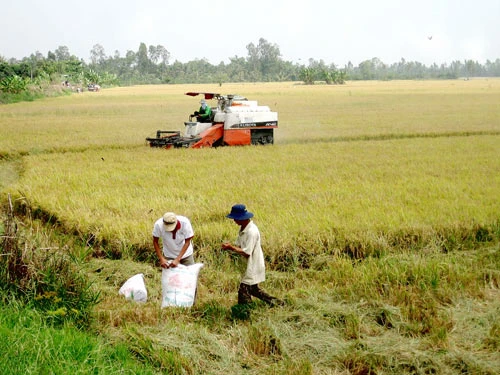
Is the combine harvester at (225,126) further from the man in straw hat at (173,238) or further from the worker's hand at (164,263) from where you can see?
the worker's hand at (164,263)

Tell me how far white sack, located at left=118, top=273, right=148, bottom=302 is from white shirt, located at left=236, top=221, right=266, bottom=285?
100 centimetres

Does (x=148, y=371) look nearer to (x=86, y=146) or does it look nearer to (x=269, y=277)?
(x=269, y=277)

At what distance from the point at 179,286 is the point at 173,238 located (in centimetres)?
47

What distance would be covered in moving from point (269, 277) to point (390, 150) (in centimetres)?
889

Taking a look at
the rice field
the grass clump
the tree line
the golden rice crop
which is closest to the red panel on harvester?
the golden rice crop

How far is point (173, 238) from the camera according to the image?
5301 mm

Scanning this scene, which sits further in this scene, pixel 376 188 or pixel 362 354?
pixel 376 188

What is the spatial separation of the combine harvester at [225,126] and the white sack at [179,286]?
8.93 meters

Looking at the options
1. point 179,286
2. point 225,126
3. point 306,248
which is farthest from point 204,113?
point 179,286

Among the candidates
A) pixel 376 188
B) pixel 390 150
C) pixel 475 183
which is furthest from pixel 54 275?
pixel 390 150

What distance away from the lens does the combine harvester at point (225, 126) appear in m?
14.1

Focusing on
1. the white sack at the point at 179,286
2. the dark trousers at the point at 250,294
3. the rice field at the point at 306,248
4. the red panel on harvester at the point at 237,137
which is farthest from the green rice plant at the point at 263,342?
the red panel on harvester at the point at 237,137

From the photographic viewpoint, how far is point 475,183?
9.48 m

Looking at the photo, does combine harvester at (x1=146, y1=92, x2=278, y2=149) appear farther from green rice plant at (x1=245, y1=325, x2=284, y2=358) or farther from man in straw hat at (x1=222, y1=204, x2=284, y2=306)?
green rice plant at (x1=245, y1=325, x2=284, y2=358)
